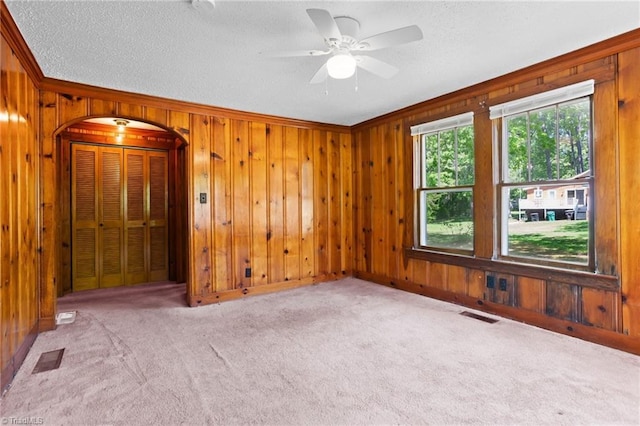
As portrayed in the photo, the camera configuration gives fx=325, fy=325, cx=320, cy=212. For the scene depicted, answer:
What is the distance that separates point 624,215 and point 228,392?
320 centimetres

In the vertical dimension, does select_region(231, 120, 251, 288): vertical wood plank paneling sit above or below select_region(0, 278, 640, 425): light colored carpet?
above

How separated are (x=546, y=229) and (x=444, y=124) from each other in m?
1.56

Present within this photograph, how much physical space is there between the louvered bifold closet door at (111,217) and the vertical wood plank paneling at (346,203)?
3.35 metres

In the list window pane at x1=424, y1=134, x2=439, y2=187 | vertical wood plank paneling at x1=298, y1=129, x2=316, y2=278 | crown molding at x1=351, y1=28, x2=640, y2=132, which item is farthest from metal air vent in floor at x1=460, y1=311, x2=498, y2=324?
crown molding at x1=351, y1=28, x2=640, y2=132

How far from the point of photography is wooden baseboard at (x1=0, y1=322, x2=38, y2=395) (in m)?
2.03

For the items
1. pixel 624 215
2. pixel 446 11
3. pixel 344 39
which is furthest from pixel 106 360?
pixel 624 215

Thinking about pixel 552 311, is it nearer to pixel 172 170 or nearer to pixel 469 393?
pixel 469 393

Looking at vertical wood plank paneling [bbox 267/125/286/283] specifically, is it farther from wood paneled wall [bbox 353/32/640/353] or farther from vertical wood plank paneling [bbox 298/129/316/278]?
wood paneled wall [bbox 353/32/640/353]

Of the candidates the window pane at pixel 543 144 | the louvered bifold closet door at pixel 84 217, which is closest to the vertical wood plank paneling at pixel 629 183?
the window pane at pixel 543 144

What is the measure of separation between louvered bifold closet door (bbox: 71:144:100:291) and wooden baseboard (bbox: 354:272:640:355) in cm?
444

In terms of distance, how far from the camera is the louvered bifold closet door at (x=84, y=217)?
15.0ft

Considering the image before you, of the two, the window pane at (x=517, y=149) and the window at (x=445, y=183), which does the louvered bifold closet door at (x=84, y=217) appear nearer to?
the window at (x=445, y=183)

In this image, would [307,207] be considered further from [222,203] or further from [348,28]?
[348,28]

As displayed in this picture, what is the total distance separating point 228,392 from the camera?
2043mm
